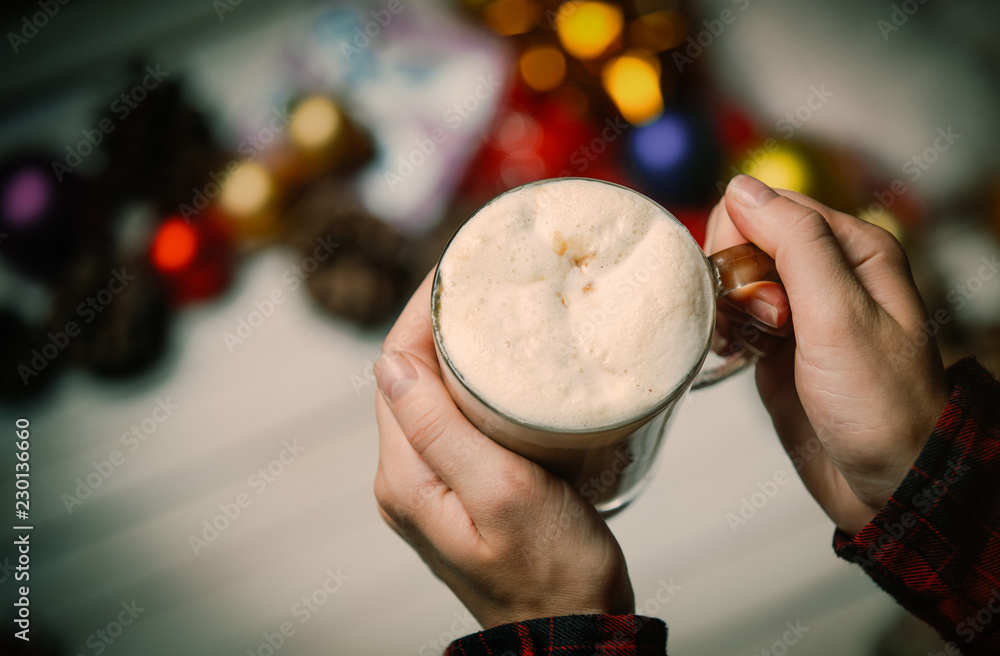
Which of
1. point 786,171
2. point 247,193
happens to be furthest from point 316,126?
point 786,171

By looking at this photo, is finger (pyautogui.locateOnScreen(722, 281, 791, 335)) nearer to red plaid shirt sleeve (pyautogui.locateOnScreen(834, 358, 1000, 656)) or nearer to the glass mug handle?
the glass mug handle

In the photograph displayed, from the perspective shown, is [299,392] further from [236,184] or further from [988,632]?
[988,632]

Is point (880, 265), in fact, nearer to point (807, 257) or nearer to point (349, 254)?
point (807, 257)

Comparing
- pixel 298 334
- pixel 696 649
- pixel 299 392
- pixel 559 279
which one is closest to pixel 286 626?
pixel 299 392

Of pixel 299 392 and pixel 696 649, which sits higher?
pixel 299 392

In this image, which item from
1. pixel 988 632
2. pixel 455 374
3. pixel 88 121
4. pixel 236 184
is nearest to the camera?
pixel 455 374

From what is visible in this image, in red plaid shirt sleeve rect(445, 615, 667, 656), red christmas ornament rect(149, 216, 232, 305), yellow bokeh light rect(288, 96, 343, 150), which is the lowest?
red christmas ornament rect(149, 216, 232, 305)

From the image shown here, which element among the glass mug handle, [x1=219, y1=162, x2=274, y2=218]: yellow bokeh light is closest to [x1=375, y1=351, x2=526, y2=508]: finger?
the glass mug handle
